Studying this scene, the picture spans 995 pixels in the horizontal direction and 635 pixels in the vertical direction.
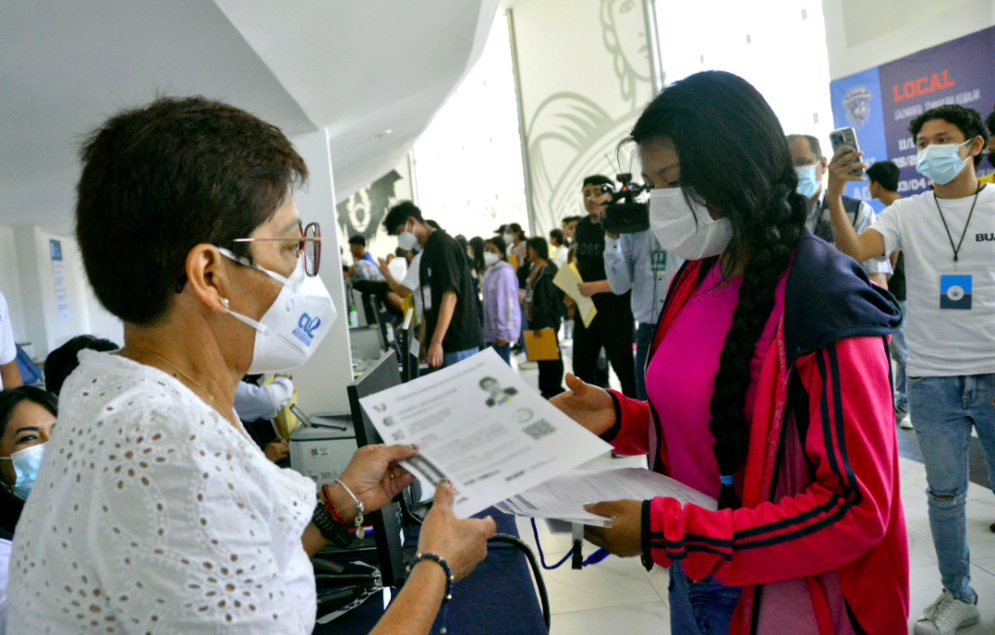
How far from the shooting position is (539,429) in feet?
3.08

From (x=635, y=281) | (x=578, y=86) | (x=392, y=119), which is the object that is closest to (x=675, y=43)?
(x=578, y=86)

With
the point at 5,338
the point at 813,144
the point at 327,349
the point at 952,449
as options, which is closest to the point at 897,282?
the point at 813,144

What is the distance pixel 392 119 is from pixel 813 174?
4721 mm

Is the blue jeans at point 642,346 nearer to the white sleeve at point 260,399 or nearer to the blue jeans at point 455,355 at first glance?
the blue jeans at point 455,355

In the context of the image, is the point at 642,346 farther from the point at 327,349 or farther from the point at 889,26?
the point at 889,26

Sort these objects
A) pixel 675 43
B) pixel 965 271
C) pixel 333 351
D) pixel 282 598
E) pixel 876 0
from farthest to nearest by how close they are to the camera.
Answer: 1. pixel 675 43
2. pixel 876 0
3. pixel 333 351
4. pixel 965 271
5. pixel 282 598

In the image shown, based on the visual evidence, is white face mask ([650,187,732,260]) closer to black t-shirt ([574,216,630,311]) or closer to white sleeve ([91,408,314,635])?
white sleeve ([91,408,314,635])

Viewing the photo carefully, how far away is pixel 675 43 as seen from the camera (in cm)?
1025

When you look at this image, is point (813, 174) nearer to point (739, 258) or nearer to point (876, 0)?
point (739, 258)

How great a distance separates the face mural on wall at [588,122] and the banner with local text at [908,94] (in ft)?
15.9

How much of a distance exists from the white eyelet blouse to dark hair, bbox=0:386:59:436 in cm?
126

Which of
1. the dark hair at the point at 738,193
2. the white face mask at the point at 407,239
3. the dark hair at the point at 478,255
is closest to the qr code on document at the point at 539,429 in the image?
the dark hair at the point at 738,193

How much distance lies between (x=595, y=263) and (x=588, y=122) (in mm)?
9087

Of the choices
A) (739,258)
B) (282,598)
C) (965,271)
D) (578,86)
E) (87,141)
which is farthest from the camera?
(578,86)
